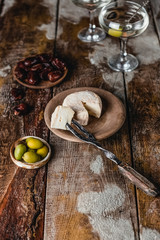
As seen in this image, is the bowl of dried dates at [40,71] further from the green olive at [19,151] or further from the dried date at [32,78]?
the green olive at [19,151]

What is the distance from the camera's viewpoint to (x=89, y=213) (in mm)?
1036

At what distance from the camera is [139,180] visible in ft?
3.47

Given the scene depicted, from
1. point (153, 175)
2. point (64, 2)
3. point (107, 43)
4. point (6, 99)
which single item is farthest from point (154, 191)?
point (64, 2)

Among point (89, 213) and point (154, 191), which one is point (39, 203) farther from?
point (154, 191)

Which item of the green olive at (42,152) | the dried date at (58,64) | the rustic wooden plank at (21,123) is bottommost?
the rustic wooden plank at (21,123)

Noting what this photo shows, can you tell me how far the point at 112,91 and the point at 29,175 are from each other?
1.98 feet

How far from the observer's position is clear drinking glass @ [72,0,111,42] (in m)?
1.74

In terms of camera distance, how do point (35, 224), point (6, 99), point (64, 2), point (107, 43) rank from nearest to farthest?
point (35, 224)
point (6, 99)
point (107, 43)
point (64, 2)

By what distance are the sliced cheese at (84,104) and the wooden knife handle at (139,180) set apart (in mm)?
261

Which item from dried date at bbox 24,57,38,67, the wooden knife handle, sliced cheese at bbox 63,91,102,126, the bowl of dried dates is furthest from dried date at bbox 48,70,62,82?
the wooden knife handle

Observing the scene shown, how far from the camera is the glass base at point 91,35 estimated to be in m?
1.85

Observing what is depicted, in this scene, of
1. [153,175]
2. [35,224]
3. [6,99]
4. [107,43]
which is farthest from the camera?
[107,43]

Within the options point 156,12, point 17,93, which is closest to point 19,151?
point 17,93

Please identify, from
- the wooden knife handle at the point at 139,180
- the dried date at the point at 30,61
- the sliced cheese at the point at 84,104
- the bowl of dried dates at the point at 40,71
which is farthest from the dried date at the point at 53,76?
the wooden knife handle at the point at 139,180
